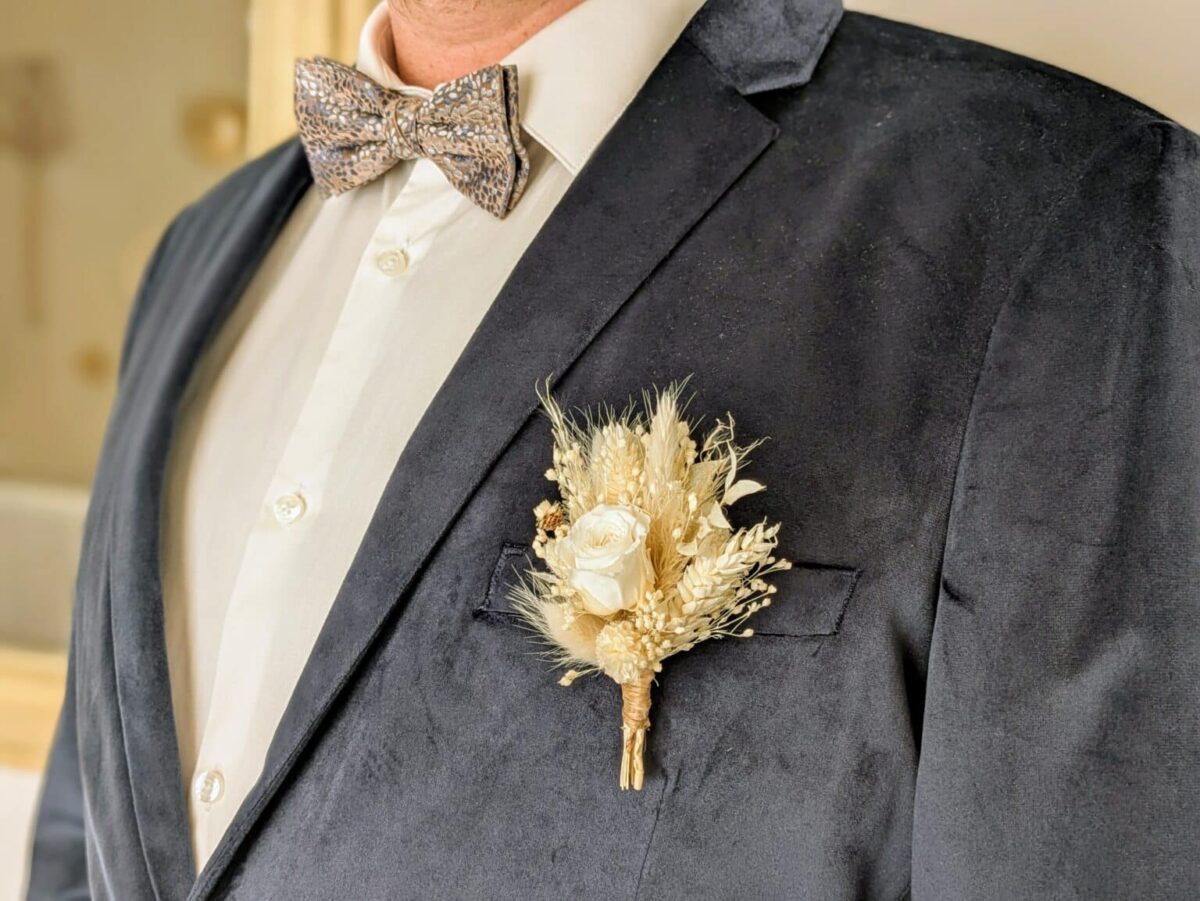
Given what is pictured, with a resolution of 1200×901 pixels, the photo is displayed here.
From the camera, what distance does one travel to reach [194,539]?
1.04 m

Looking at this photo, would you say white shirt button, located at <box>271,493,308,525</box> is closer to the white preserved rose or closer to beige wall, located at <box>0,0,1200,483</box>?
the white preserved rose

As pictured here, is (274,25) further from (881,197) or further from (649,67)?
(881,197)

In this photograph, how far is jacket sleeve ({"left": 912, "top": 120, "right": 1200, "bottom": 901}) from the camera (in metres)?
0.71

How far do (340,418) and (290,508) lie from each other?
0.08 meters

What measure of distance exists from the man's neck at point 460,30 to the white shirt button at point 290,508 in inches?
16.3

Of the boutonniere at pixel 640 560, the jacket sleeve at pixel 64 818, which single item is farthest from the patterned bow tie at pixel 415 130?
the jacket sleeve at pixel 64 818

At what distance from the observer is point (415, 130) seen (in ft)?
3.20

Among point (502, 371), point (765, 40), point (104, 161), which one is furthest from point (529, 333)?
point (104, 161)

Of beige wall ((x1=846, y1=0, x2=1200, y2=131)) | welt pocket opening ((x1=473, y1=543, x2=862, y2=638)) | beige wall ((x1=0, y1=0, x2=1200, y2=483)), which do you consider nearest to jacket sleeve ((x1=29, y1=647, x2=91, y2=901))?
beige wall ((x1=0, y1=0, x2=1200, y2=483))

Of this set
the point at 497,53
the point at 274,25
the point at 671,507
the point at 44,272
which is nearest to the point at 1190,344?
the point at 671,507

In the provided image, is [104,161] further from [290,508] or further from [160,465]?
[290,508]

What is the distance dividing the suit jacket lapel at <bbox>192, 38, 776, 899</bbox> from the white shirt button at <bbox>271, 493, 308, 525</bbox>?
132 mm

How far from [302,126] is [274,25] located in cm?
58

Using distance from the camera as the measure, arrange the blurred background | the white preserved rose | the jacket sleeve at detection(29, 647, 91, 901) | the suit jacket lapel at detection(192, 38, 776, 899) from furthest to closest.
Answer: the blurred background < the jacket sleeve at detection(29, 647, 91, 901) < the suit jacket lapel at detection(192, 38, 776, 899) < the white preserved rose
